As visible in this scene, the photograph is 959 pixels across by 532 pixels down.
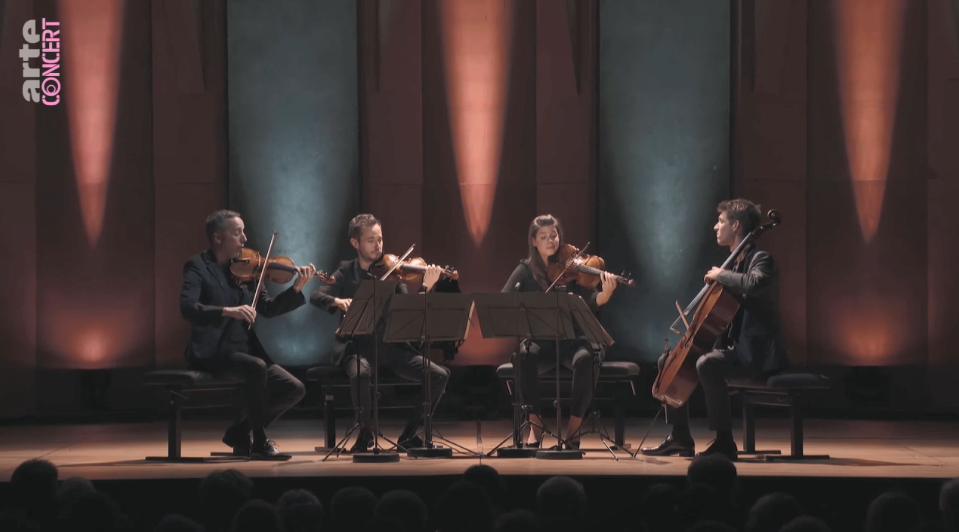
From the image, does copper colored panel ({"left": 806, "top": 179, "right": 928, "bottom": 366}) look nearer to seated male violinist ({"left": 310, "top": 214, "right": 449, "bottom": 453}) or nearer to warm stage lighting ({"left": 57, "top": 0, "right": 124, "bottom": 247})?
seated male violinist ({"left": 310, "top": 214, "right": 449, "bottom": 453})

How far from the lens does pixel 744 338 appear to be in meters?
5.39

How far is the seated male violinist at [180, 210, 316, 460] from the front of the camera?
5469 mm

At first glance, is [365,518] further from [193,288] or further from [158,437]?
[158,437]

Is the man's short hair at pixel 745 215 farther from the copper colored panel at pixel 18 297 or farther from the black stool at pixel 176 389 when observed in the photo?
the copper colored panel at pixel 18 297

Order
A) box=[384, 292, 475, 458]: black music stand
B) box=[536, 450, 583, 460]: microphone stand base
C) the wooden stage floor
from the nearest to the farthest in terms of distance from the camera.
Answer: the wooden stage floor, box=[384, 292, 475, 458]: black music stand, box=[536, 450, 583, 460]: microphone stand base

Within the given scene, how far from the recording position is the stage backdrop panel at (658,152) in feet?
25.2

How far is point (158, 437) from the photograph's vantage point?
252 inches

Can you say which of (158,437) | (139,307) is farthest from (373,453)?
(139,307)

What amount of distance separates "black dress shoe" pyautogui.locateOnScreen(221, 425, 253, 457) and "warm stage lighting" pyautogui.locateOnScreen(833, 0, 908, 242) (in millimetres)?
4287

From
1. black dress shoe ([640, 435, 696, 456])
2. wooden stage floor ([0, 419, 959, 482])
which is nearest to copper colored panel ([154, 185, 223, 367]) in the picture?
wooden stage floor ([0, 419, 959, 482])

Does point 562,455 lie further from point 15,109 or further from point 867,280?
point 15,109

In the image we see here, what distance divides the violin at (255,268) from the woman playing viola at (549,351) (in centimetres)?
114

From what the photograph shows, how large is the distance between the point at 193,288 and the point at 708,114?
382 cm

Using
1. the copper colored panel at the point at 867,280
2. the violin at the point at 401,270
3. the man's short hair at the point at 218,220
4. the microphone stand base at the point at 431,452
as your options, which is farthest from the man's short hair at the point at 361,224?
the copper colored panel at the point at 867,280
